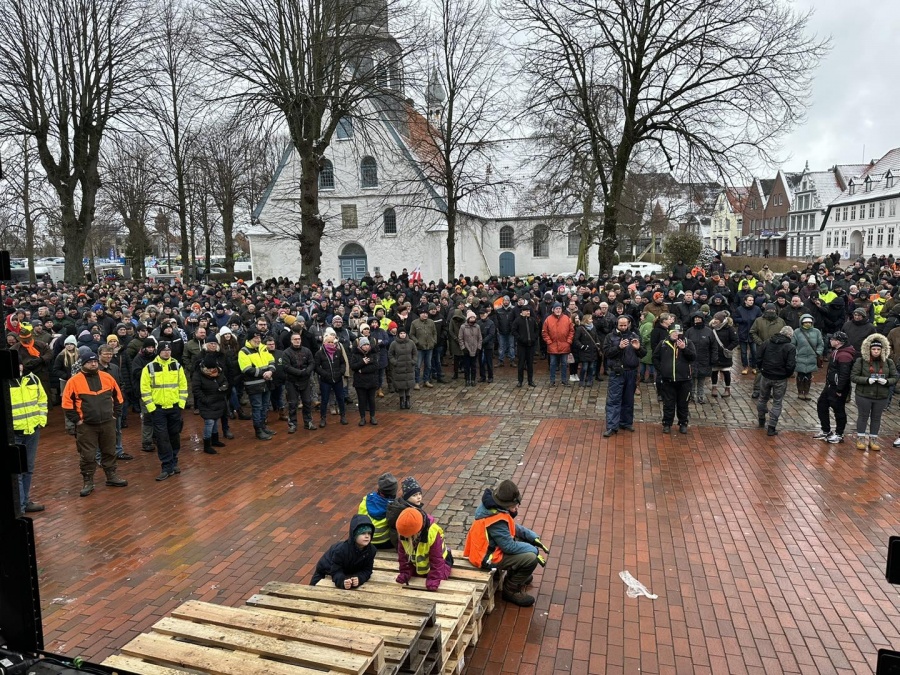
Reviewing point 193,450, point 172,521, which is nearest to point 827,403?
point 172,521

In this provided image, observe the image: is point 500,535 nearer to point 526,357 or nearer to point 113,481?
point 113,481

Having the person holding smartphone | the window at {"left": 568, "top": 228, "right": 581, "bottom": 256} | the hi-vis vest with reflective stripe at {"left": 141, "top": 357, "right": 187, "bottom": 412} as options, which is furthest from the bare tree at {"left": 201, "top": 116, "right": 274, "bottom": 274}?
the person holding smartphone

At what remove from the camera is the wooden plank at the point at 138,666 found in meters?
3.20

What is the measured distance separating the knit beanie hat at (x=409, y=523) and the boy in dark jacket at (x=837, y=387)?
752cm

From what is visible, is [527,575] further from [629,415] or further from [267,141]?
[267,141]

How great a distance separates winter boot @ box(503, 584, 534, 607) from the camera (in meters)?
5.15

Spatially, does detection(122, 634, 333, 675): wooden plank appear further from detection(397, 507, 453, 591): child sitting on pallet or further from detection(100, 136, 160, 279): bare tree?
detection(100, 136, 160, 279): bare tree

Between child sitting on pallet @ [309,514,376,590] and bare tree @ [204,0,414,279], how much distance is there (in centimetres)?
1686

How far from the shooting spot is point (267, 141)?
1952 centimetres

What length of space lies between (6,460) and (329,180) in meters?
37.7

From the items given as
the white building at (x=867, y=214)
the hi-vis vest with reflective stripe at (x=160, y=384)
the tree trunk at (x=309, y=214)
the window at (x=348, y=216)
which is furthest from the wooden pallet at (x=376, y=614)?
the white building at (x=867, y=214)

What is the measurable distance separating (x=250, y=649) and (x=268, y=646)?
0.37 feet

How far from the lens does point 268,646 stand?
11.1 feet

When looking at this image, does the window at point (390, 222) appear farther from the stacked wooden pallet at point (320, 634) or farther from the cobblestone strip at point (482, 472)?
the stacked wooden pallet at point (320, 634)
